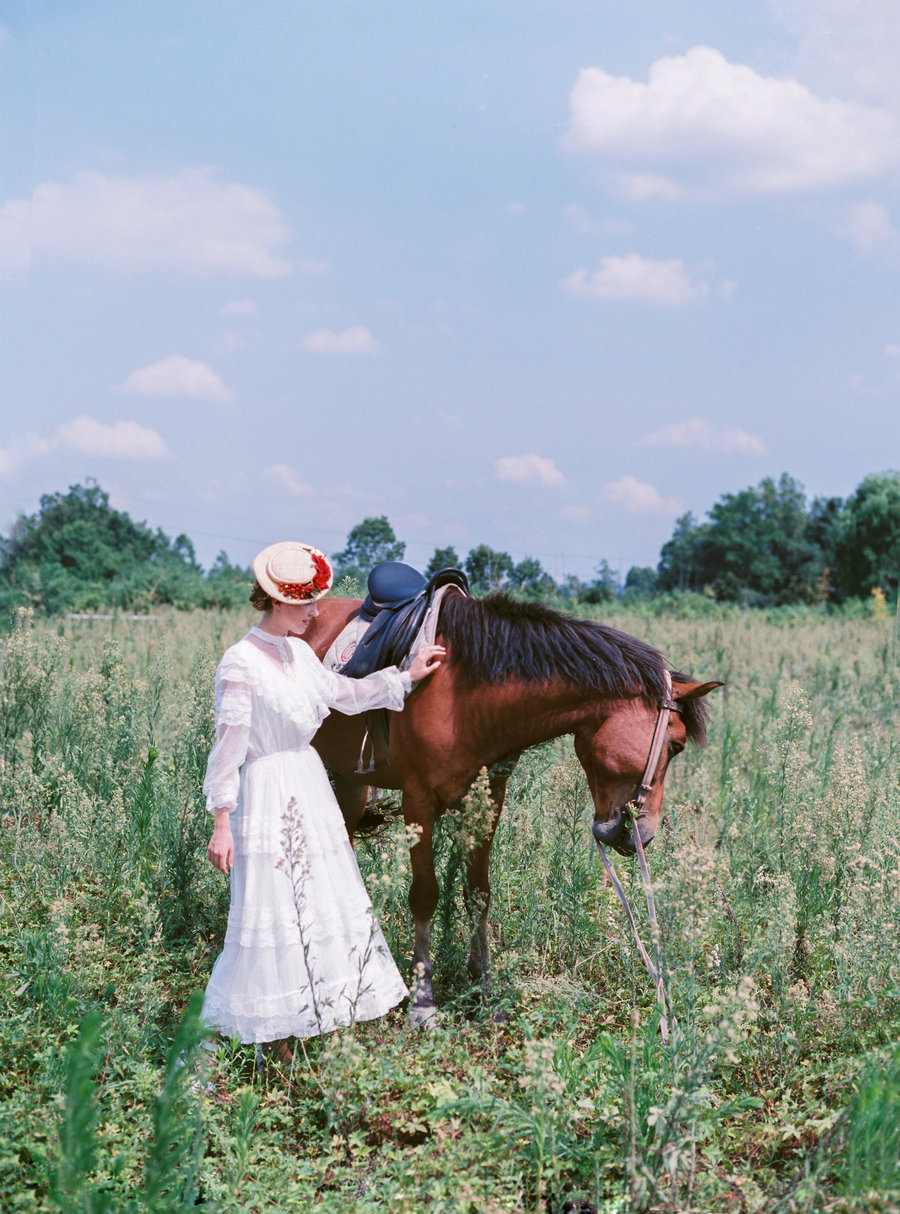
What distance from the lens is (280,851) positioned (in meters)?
2.96

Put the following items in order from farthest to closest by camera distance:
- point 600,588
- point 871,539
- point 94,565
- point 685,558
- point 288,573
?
point 685,558
point 871,539
point 94,565
point 600,588
point 288,573

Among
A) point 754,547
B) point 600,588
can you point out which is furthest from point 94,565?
point 754,547

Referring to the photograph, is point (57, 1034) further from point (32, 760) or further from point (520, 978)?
point (32, 760)

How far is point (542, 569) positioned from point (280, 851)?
515cm

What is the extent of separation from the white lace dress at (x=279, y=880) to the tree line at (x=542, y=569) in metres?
2.10

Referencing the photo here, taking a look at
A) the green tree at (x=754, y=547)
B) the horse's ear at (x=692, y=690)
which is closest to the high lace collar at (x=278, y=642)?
the horse's ear at (x=692, y=690)

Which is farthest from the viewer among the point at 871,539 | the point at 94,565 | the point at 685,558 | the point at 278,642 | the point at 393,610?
the point at 685,558

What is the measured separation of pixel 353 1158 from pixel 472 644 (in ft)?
5.96

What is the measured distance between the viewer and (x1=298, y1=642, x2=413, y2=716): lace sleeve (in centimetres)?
327

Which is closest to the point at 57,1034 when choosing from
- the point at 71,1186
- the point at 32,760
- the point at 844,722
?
the point at 71,1186

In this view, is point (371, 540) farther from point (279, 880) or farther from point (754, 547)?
point (754, 547)

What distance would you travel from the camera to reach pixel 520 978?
3541 mm

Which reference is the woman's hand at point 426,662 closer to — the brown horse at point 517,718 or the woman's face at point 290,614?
the brown horse at point 517,718

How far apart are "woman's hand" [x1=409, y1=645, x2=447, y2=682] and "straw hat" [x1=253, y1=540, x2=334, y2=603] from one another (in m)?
0.49
